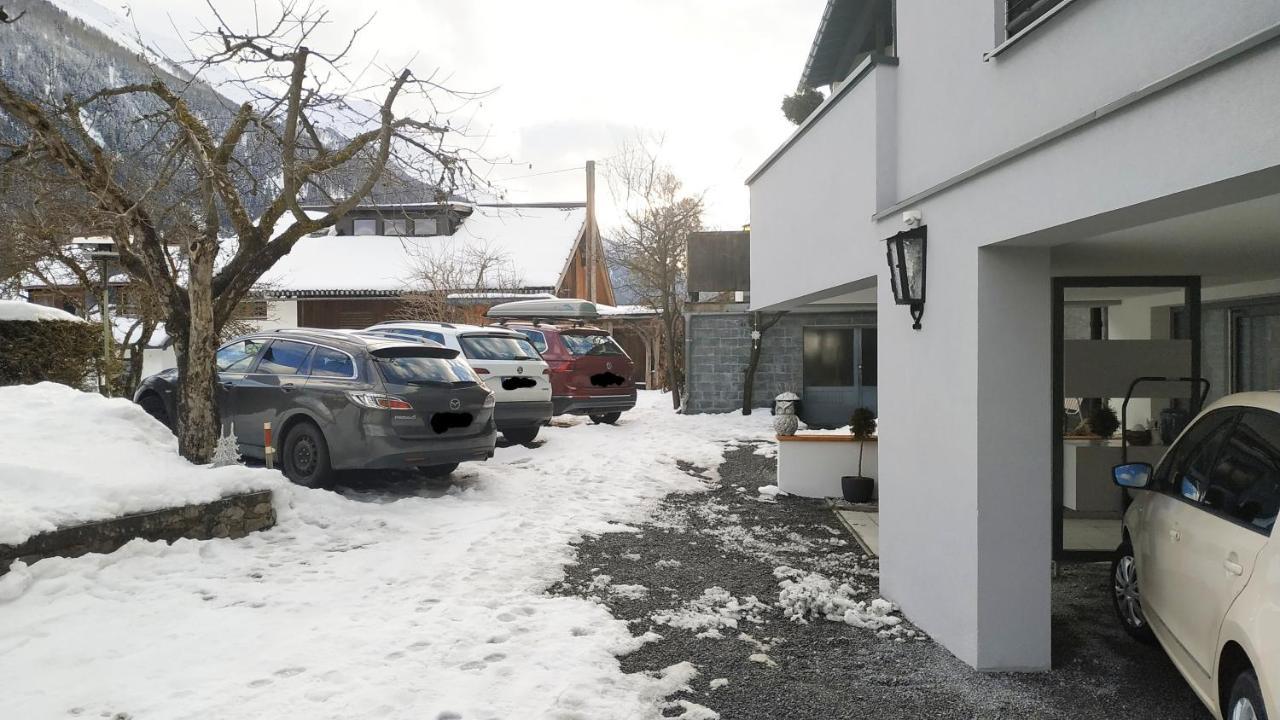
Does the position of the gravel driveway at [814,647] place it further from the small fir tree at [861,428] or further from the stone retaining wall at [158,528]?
the stone retaining wall at [158,528]

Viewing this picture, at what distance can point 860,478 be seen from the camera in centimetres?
869

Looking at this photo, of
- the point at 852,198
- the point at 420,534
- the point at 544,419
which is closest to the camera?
the point at 852,198

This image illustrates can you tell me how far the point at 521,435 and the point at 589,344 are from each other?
2856mm

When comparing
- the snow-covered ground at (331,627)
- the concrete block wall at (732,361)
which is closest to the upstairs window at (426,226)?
the concrete block wall at (732,361)

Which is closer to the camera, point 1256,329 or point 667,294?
point 1256,329

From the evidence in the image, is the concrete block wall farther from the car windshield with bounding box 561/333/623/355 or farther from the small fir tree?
the small fir tree

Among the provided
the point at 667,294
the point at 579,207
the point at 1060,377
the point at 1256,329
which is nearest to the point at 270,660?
the point at 1060,377

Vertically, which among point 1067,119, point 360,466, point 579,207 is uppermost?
point 579,207

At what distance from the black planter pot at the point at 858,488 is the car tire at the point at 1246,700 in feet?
18.5

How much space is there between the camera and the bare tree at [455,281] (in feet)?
76.5

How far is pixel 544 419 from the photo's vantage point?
38.4 ft

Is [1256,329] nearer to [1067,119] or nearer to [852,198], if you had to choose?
[852,198]

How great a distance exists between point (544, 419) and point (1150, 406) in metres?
7.36

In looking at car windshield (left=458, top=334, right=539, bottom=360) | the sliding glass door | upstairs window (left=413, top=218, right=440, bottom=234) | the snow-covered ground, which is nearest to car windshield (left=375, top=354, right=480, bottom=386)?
the snow-covered ground
